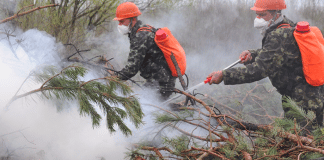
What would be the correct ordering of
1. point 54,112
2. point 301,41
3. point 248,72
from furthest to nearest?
point 248,72 < point 301,41 < point 54,112

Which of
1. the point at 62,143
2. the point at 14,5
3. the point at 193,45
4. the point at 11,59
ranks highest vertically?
the point at 14,5

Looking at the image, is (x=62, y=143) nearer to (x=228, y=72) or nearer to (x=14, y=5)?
(x=228, y=72)

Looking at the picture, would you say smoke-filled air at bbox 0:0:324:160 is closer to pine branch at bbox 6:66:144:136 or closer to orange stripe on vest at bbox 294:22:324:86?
pine branch at bbox 6:66:144:136

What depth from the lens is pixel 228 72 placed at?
Answer: 11.0 feet

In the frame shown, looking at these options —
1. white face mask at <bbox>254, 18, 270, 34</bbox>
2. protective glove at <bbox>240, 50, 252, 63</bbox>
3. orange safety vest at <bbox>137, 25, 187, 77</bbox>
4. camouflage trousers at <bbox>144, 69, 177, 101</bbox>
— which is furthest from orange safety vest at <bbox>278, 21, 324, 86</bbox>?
camouflage trousers at <bbox>144, 69, 177, 101</bbox>

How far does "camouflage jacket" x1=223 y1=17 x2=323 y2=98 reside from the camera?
3127mm

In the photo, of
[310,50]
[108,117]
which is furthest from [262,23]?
[108,117]

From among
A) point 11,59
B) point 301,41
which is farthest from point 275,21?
point 11,59

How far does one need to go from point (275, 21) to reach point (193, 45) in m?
6.46

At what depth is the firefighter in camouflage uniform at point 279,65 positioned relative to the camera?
3.13 metres

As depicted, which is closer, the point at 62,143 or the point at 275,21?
the point at 62,143

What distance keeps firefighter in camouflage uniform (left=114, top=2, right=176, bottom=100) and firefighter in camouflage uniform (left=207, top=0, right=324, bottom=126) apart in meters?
0.64

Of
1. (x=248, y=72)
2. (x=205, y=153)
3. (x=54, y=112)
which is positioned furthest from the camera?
(x=248, y=72)

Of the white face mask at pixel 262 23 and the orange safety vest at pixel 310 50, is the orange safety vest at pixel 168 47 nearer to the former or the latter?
the white face mask at pixel 262 23
